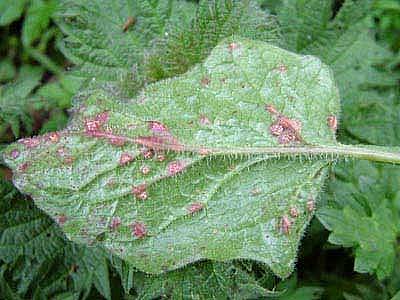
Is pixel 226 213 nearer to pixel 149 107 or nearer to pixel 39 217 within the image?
pixel 149 107

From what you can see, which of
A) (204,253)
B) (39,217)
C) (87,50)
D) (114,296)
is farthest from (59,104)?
(204,253)

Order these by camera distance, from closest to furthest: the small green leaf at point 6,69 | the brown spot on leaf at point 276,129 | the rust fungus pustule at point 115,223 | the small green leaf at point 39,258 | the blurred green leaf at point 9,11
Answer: the rust fungus pustule at point 115,223 → the brown spot on leaf at point 276,129 → the small green leaf at point 39,258 → the blurred green leaf at point 9,11 → the small green leaf at point 6,69

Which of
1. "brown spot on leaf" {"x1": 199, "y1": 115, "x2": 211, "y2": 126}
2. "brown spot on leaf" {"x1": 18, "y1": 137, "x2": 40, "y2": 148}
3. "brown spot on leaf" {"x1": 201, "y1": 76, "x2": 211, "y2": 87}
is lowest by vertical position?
"brown spot on leaf" {"x1": 18, "y1": 137, "x2": 40, "y2": 148}

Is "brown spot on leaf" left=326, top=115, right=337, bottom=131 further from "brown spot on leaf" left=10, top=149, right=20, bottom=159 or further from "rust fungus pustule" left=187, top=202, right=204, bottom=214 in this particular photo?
"brown spot on leaf" left=10, top=149, right=20, bottom=159

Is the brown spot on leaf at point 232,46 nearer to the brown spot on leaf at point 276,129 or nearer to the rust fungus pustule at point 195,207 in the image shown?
the brown spot on leaf at point 276,129

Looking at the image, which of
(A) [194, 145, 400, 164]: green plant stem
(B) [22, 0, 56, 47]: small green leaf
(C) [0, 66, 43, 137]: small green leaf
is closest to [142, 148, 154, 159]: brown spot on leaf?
(A) [194, 145, 400, 164]: green plant stem

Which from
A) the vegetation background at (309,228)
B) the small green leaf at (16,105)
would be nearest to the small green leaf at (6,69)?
the vegetation background at (309,228)
